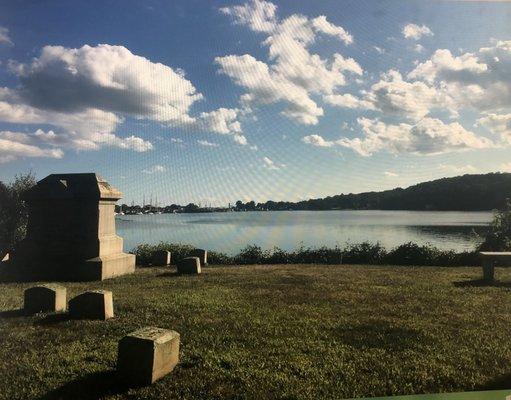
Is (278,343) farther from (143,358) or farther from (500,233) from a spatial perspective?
(500,233)

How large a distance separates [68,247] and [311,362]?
8.88 metres

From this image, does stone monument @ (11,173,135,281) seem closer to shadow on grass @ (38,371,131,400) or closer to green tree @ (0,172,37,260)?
Result: shadow on grass @ (38,371,131,400)

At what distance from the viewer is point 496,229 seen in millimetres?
20156

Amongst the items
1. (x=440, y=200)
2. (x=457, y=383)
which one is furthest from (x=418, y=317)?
(x=440, y=200)

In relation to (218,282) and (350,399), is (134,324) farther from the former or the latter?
(218,282)

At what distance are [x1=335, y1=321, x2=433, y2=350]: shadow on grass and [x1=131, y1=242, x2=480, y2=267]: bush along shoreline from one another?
456 inches

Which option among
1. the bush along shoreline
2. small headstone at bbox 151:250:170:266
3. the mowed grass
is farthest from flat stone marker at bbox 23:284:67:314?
the bush along shoreline

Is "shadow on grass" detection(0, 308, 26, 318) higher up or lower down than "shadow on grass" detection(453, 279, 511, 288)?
higher up

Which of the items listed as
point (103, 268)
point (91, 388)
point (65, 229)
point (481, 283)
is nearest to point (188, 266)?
point (103, 268)

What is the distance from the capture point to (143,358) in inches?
175

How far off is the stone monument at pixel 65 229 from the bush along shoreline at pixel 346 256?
5165mm

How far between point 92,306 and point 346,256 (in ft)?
44.7

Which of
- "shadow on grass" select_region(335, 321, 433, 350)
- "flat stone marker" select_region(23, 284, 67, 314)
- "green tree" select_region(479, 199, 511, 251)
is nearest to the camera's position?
"shadow on grass" select_region(335, 321, 433, 350)

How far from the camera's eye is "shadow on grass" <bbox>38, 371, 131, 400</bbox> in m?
4.12
